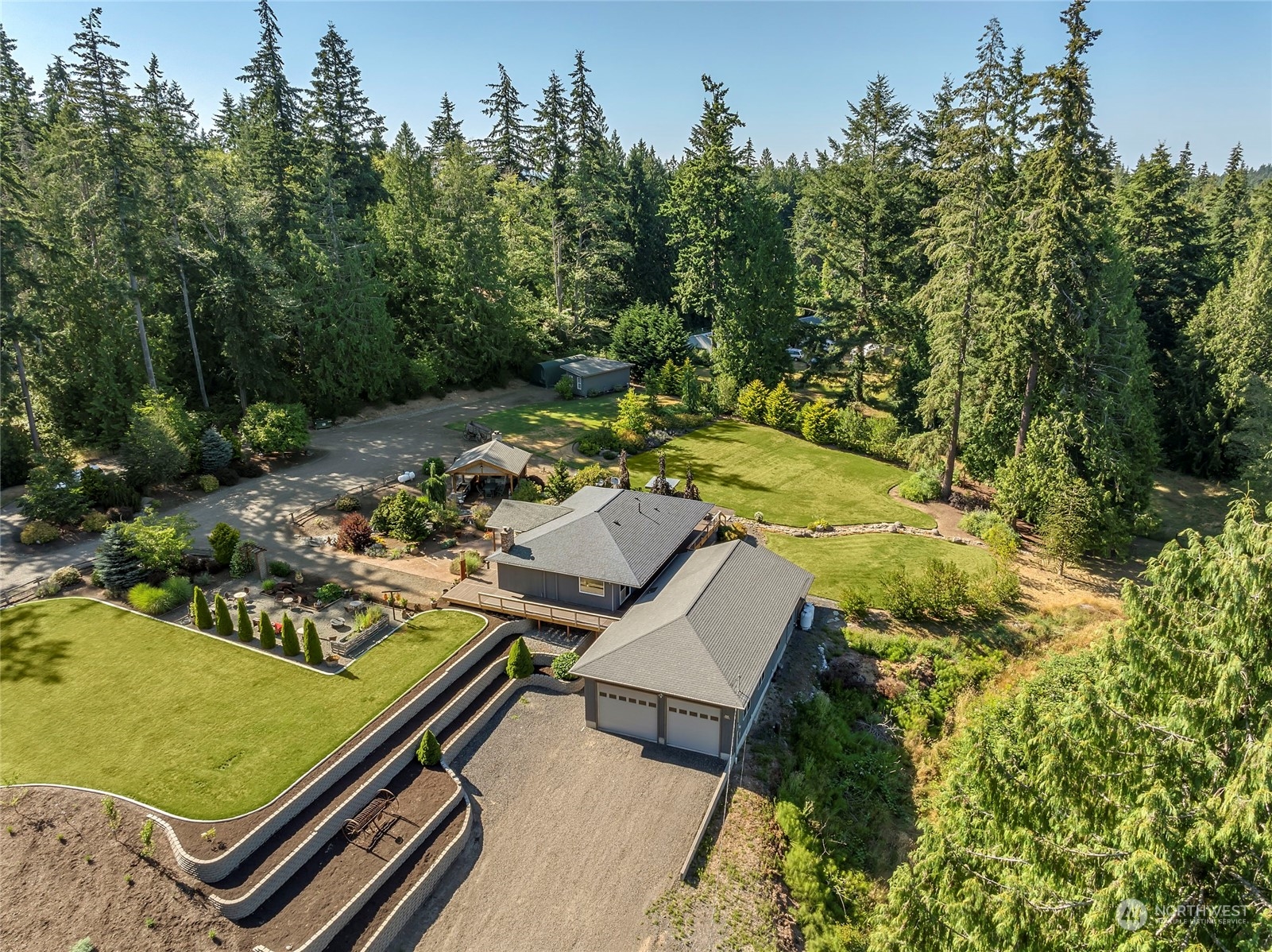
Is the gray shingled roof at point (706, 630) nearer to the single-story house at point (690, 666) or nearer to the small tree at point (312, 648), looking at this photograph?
the single-story house at point (690, 666)

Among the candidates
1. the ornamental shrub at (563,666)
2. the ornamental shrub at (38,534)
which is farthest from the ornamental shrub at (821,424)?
the ornamental shrub at (38,534)

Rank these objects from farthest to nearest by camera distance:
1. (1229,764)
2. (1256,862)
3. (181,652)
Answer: (181,652)
(1229,764)
(1256,862)

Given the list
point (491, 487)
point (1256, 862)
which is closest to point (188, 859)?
point (1256, 862)

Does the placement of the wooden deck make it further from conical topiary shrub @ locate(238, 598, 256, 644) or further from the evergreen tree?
the evergreen tree

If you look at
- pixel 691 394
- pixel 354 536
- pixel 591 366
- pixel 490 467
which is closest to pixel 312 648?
pixel 354 536

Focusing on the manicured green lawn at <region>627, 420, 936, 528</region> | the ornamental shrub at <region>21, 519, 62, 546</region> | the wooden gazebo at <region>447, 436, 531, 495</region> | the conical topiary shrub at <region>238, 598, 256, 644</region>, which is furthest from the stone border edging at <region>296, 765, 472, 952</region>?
the ornamental shrub at <region>21, 519, 62, 546</region>

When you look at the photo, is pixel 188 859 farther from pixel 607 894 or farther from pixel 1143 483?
pixel 1143 483

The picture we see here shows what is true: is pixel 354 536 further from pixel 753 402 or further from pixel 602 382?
pixel 753 402
